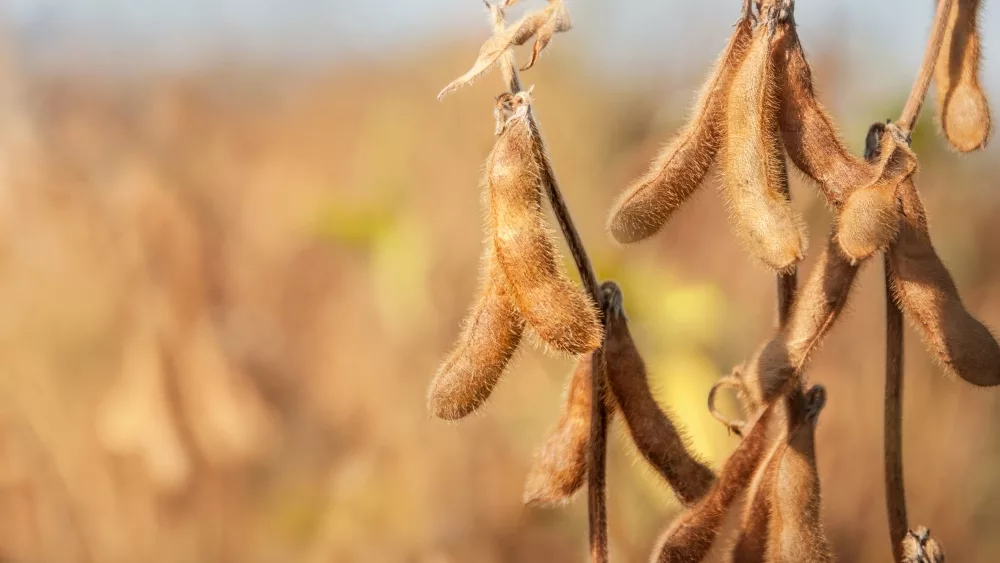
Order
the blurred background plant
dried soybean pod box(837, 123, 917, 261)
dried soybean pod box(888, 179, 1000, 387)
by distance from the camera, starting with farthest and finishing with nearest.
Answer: the blurred background plant < dried soybean pod box(888, 179, 1000, 387) < dried soybean pod box(837, 123, 917, 261)

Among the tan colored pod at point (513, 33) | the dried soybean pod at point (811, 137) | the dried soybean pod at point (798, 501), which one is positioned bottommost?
the dried soybean pod at point (798, 501)

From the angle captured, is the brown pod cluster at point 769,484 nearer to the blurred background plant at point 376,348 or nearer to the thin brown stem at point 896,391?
the thin brown stem at point 896,391

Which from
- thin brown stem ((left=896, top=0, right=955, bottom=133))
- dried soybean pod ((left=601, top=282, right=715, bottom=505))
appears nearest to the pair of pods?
dried soybean pod ((left=601, top=282, right=715, bottom=505))

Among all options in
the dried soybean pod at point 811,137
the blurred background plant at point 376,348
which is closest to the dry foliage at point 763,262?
the dried soybean pod at point 811,137

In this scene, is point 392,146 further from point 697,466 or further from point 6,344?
point 697,466

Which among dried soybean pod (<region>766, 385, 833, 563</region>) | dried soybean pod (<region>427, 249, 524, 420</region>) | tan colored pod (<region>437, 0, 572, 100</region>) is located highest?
tan colored pod (<region>437, 0, 572, 100</region>)

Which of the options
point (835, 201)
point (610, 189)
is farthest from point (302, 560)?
point (835, 201)

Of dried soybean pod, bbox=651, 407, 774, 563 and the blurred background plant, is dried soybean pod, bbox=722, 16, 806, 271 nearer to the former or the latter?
dried soybean pod, bbox=651, 407, 774, 563
